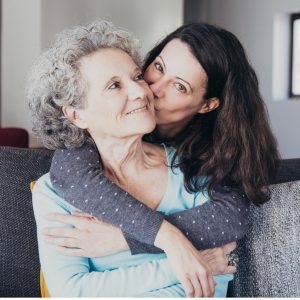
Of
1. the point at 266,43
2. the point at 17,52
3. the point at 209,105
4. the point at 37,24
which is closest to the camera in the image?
the point at 209,105

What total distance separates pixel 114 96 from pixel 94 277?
449mm

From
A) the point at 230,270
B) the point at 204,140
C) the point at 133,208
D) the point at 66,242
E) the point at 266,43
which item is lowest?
the point at 230,270

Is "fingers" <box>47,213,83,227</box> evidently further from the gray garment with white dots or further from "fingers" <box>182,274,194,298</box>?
"fingers" <box>182,274,194,298</box>

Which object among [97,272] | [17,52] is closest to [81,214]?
[97,272]

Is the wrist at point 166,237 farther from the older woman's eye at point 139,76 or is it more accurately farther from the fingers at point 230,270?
the older woman's eye at point 139,76

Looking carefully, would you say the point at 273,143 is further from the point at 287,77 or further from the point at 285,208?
the point at 287,77

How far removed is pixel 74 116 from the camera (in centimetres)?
142

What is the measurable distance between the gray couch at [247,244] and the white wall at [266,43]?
10.5ft

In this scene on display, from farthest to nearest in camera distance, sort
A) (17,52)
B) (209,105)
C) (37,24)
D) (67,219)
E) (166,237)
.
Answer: (17,52)
(37,24)
(209,105)
(67,219)
(166,237)

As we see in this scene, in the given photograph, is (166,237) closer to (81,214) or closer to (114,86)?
(81,214)

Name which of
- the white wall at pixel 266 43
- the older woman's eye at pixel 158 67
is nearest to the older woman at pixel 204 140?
the older woman's eye at pixel 158 67

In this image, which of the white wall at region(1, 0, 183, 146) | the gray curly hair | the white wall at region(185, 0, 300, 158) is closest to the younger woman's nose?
the gray curly hair

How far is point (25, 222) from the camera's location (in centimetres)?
157

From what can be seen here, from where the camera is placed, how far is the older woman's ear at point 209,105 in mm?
1574
